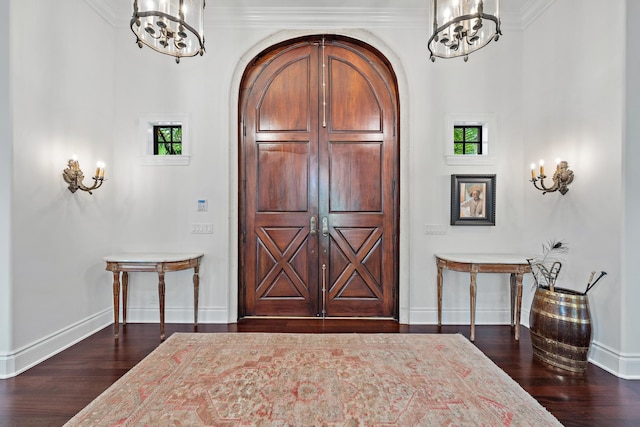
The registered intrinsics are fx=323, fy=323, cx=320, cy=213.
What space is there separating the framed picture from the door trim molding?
58cm

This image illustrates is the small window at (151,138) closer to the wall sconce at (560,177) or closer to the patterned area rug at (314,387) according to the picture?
the patterned area rug at (314,387)

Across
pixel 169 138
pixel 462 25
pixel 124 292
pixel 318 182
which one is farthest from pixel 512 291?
pixel 169 138

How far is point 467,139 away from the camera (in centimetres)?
409

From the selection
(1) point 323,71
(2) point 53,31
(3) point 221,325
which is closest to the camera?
(2) point 53,31

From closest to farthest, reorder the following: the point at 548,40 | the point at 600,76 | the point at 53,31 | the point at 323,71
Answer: the point at 600,76 < the point at 53,31 < the point at 548,40 < the point at 323,71

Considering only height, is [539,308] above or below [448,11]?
below

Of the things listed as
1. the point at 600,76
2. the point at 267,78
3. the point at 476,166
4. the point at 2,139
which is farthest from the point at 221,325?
the point at 600,76

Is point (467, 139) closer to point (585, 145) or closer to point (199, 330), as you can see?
point (585, 145)

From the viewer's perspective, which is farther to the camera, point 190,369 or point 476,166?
point 476,166

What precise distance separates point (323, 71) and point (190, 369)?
3583mm

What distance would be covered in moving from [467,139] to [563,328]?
2359 mm

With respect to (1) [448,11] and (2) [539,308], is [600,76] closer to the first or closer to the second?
(1) [448,11]

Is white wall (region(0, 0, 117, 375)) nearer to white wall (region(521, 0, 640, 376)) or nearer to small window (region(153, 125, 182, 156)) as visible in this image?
small window (region(153, 125, 182, 156))

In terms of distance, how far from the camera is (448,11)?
95.1 inches
